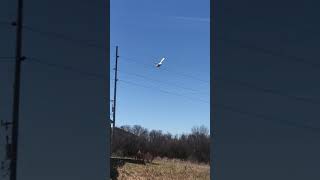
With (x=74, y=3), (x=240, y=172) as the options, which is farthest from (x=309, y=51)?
(x=74, y=3)

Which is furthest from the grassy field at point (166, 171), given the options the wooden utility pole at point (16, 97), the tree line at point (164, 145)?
the wooden utility pole at point (16, 97)

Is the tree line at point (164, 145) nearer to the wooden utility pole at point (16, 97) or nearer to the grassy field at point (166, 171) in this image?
the grassy field at point (166, 171)

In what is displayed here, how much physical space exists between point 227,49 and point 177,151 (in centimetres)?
726

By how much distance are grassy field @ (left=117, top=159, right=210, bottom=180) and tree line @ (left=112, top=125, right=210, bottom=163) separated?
37 cm

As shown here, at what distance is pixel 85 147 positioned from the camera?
11.8 metres

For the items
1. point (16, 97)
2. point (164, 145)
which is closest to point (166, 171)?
point (164, 145)

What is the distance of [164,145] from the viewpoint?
2045cm

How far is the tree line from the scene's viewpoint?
1922 cm

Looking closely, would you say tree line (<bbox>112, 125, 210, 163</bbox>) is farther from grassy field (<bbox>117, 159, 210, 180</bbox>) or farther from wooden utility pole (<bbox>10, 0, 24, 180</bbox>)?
wooden utility pole (<bbox>10, 0, 24, 180</bbox>)

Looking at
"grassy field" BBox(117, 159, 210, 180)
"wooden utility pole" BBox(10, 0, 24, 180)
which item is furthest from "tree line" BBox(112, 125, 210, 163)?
"wooden utility pole" BBox(10, 0, 24, 180)

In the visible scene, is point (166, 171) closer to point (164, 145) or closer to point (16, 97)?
point (164, 145)

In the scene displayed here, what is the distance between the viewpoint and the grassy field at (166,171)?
1806cm

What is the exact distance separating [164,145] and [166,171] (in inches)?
78.1

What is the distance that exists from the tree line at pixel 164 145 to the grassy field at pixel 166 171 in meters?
0.37
